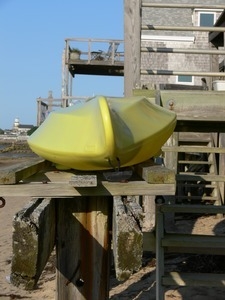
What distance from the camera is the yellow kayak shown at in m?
2.43

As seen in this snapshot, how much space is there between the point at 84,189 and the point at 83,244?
0.46 meters

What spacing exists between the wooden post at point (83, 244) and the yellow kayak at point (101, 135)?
0.22 m

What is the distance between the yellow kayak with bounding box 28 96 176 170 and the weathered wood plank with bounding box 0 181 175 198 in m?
0.19

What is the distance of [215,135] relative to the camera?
370 inches

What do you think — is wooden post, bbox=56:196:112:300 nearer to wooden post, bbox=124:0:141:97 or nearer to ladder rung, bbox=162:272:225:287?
ladder rung, bbox=162:272:225:287

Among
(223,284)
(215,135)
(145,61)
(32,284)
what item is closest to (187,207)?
(223,284)

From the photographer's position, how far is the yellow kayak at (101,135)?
2426mm

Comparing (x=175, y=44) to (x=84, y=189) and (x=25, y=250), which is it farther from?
(x=25, y=250)

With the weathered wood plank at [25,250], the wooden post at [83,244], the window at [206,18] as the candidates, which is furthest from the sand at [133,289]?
the window at [206,18]

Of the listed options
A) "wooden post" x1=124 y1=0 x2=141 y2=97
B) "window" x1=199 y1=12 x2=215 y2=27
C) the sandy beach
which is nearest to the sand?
the sandy beach

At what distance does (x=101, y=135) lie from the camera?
7.91 feet

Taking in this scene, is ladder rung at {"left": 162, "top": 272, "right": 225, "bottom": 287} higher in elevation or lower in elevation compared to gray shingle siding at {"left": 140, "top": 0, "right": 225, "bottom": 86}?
lower

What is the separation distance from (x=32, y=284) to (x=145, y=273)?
15.4 feet

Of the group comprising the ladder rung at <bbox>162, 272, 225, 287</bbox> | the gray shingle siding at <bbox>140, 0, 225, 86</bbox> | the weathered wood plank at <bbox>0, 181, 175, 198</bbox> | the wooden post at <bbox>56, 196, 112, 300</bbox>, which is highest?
the gray shingle siding at <bbox>140, 0, 225, 86</bbox>
